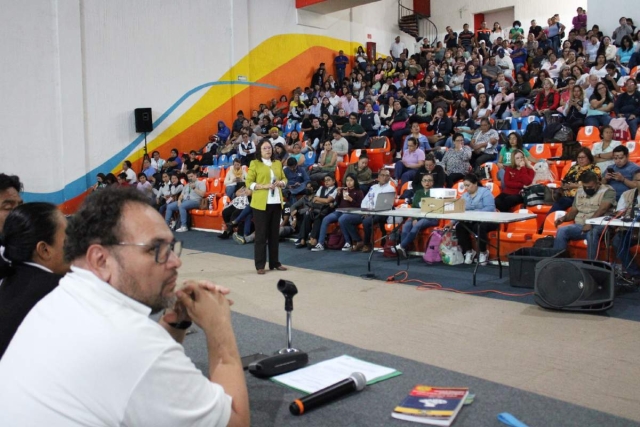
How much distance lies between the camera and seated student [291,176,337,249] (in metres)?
8.34

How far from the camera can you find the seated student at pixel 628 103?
8.23 meters

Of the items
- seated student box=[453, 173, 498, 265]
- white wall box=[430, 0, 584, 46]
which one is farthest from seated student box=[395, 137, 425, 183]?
white wall box=[430, 0, 584, 46]

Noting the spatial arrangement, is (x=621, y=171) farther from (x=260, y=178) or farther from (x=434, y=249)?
(x=260, y=178)

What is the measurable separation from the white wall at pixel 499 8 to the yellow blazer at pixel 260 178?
38.7ft

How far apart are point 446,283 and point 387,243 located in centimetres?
185

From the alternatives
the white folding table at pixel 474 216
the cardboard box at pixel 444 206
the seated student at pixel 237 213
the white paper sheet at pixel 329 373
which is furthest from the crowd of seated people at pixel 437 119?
the white paper sheet at pixel 329 373

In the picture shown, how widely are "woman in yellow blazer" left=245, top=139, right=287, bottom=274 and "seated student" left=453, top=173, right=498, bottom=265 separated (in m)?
2.14

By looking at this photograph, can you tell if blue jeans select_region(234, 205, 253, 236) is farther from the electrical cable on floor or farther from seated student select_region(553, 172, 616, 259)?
seated student select_region(553, 172, 616, 259)

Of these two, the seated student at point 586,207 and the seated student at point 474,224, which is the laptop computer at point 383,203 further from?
the seated student at point 586,207

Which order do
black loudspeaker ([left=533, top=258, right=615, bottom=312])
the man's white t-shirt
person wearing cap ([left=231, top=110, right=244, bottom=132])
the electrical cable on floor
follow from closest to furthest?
the man's white t-shirt
black loudspeaker ([left=533, top=258, right=615, bottom=312])
the electrical cable on floor
person wearing cap ([left=231, top=110, right=244, bottom=132])

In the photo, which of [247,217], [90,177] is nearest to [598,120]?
[247,217]

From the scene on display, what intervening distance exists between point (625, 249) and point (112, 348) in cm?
540

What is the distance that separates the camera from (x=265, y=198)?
6266 millimetres

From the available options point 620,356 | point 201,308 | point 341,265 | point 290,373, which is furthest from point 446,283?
point 201,308
